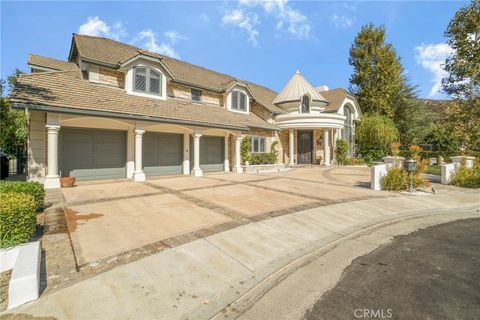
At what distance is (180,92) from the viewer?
55.9 feet

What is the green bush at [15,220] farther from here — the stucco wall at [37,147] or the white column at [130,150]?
the white column at [130,150]

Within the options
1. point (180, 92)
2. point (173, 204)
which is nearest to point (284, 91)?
point (180, 92)

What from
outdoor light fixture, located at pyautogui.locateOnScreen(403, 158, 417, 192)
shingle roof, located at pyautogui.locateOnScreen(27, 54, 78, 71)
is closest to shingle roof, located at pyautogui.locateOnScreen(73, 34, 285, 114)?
shingle roof, located at pyautogui.locateOnScreen(27, 54, 78, 71)

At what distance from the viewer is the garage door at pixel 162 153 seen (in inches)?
572

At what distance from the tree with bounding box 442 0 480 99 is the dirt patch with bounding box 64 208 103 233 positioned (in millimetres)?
24886

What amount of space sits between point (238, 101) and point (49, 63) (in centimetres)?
1315

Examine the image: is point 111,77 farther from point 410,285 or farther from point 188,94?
point 410,285

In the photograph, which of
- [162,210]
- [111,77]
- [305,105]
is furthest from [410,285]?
[305,105]

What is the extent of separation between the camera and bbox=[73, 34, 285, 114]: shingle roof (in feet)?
45.2

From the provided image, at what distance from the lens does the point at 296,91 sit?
966 inches

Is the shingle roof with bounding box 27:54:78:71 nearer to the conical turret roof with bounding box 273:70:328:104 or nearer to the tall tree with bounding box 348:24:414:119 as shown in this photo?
the conical turret roof with bounding box 273:70:328:104

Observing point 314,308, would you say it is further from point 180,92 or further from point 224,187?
point 180,92

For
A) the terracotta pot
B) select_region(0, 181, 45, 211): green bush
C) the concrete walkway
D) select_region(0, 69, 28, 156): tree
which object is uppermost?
select_region(0, 69, 28, 156): tree

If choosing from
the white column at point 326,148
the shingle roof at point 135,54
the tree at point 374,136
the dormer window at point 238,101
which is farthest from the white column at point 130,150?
the tree at point 374,136
